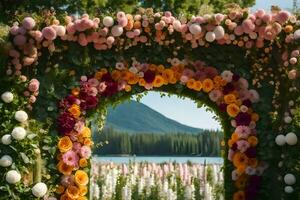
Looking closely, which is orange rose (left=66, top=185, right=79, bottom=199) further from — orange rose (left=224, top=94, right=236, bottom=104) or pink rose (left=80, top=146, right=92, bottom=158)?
orange rose (left=224, top=94, right=236, bottom=104)

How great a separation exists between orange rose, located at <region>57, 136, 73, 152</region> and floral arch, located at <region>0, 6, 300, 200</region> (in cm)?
1

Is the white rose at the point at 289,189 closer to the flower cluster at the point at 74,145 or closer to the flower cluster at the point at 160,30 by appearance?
the flower cluster at the point at 160,30

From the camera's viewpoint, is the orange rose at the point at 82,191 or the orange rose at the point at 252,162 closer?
the orange rose at the point at 82,191

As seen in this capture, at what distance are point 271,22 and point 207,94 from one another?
1.46 metres

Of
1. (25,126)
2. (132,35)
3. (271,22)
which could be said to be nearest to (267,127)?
(271,22)

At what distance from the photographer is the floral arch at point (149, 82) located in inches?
348

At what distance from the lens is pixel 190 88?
947cm

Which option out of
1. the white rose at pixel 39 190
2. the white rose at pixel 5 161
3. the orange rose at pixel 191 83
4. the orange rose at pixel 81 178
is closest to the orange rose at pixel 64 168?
the orange rose at pixel 81 178

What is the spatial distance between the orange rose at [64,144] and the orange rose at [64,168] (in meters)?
0.20

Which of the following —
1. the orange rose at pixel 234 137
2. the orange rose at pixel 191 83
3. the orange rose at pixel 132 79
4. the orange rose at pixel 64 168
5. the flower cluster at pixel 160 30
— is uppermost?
the flower cluster at pixel 160 30

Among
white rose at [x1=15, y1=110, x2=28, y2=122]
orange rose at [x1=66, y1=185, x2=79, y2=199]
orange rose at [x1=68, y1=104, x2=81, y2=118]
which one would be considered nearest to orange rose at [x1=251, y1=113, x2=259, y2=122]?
orange rose at [x1=68, y1=104, x2=81, y2=118]

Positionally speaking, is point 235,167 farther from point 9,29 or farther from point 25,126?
point 9,29

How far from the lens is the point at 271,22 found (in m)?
9.17

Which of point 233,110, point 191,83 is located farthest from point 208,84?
point 233,110
